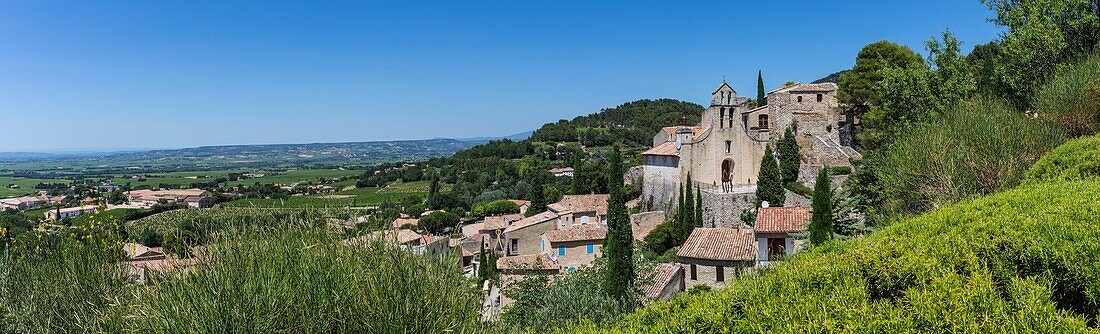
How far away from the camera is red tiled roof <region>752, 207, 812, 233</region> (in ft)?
66.0

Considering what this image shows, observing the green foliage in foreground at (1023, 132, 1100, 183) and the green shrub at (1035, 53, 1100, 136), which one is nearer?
the green foliage in foreground at (1023, 132, 1100, 183)

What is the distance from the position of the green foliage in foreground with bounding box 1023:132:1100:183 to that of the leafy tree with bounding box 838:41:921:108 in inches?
970

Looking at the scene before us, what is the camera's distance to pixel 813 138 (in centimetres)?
3475

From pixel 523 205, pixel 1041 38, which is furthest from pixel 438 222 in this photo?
pixel 1041 38

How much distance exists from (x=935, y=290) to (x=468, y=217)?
57840 mm

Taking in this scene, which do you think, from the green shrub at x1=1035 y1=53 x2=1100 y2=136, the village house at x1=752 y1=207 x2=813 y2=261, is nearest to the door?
the village house at x1=752 y1=207 x2=813 y2=261

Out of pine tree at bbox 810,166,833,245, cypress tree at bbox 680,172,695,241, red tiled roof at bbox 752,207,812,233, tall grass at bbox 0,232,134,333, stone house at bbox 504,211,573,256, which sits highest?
tall grass at bbox 0,232,134,333

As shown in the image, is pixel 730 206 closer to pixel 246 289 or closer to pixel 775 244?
pixel 775 244

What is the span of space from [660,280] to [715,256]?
2.18 m

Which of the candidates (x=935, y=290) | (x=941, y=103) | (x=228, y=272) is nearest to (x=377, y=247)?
(x=228, y=272)

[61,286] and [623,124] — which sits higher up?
[623,124]

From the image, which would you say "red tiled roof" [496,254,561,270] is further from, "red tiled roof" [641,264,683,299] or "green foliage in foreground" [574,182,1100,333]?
"green foliage in foreground" [574,182,1100,333]

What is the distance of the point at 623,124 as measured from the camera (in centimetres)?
10831

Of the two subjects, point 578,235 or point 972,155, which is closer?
point 972,155
